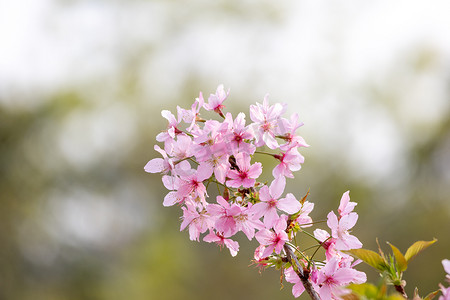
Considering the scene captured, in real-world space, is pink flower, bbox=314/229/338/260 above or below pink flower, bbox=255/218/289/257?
below

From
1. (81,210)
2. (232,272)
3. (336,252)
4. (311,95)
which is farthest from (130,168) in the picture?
(336,252)

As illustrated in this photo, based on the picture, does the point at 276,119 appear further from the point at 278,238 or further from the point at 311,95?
the point at 311,95

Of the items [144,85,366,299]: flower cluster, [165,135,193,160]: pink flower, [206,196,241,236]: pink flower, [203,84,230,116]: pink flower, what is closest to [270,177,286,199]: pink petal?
[144,85,366,299]: flower cluster

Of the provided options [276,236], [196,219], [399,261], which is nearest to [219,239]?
[196,219]

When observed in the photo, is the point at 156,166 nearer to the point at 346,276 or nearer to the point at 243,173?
the point at 243,173

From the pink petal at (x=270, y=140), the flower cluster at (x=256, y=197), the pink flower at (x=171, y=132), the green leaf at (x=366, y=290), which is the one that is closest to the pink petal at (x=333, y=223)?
the flower cluster at (x=256, y=197)

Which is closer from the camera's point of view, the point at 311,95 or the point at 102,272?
the point at 102,272

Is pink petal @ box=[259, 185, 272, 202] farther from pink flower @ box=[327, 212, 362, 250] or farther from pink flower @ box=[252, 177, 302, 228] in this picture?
pink flower @ box=[327, 212, 362, 250]

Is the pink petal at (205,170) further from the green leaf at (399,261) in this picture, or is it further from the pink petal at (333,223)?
the green leaf at (399,261)
